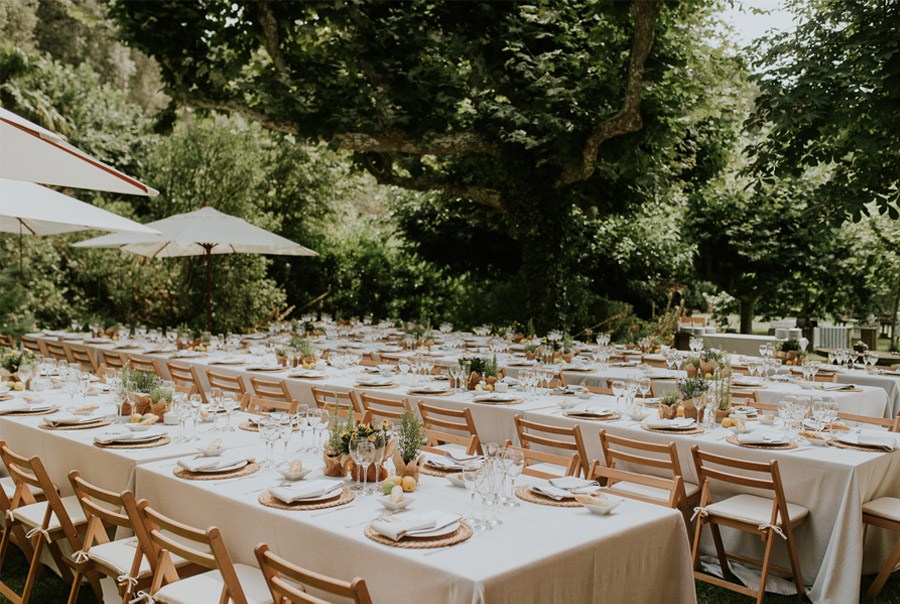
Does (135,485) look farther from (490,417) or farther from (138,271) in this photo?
(138,271)

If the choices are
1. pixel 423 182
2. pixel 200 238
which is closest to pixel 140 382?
pixel 200 238

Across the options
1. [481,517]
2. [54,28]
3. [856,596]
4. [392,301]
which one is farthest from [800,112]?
[54,28]

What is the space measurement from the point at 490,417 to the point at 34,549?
3522mm

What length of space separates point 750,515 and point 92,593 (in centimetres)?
420

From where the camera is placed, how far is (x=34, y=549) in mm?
4688

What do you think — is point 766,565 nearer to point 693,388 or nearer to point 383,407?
point 693,388

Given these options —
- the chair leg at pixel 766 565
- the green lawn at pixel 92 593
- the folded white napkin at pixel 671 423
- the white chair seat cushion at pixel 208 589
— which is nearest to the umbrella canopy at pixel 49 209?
the green lawn at pixel 92 593

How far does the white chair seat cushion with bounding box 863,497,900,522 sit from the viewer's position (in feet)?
15.4

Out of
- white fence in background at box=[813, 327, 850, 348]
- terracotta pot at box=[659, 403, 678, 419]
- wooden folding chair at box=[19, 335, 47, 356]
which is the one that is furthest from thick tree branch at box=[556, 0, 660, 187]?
white fence in background at box=[813, 327, 850, 348]

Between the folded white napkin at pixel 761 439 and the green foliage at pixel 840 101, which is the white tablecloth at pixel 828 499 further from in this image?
the green foliage at pixel 840 101

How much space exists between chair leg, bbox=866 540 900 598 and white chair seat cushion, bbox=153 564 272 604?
380 centimetres

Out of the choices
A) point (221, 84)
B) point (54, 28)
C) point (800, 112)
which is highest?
point (54, 28)

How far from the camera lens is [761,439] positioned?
5.15 m

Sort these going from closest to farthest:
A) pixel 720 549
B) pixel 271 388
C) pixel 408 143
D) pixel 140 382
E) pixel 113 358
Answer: pixel 720 549 < pixel 140 382 < pixel 271 388 < pixel 113 358 < pixel 408 143
